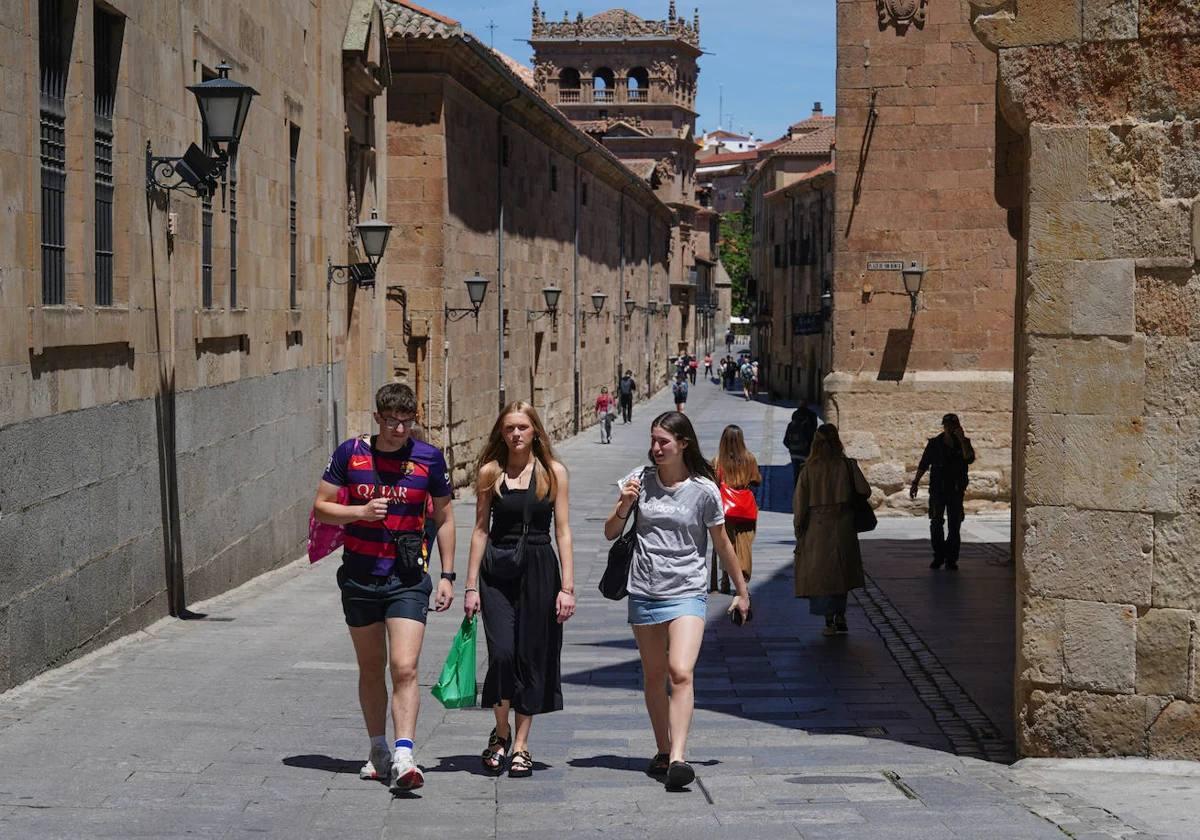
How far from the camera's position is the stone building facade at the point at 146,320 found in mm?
8891

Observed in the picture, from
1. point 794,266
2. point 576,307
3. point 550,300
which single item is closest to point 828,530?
point 550,300

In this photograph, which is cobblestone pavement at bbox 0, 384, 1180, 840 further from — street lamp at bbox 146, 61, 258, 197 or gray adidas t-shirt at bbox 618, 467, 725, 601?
street lamp at bbox 146, 61, 258, 197

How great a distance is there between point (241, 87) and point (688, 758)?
5.46 metres

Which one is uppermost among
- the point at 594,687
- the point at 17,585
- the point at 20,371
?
the point at 20,371

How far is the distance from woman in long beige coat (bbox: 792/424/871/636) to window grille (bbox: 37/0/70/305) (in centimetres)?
493

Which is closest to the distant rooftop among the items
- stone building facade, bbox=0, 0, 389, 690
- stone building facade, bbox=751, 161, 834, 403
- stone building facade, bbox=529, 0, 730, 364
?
stone building facade, bbox=529, 0, 730, 364

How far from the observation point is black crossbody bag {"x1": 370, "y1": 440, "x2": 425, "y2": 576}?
676 cm

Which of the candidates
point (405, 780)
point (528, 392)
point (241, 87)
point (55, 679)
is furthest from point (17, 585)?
point (528, 392)

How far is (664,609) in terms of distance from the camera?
7.01m

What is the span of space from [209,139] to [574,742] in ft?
16.7

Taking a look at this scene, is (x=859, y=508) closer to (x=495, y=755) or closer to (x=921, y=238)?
(x=495, y=755)

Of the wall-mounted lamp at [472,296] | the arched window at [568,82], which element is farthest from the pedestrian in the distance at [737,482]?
the arched window at [568,82]

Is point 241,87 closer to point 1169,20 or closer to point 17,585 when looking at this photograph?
point 17,585

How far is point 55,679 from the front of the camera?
8.96 meters
